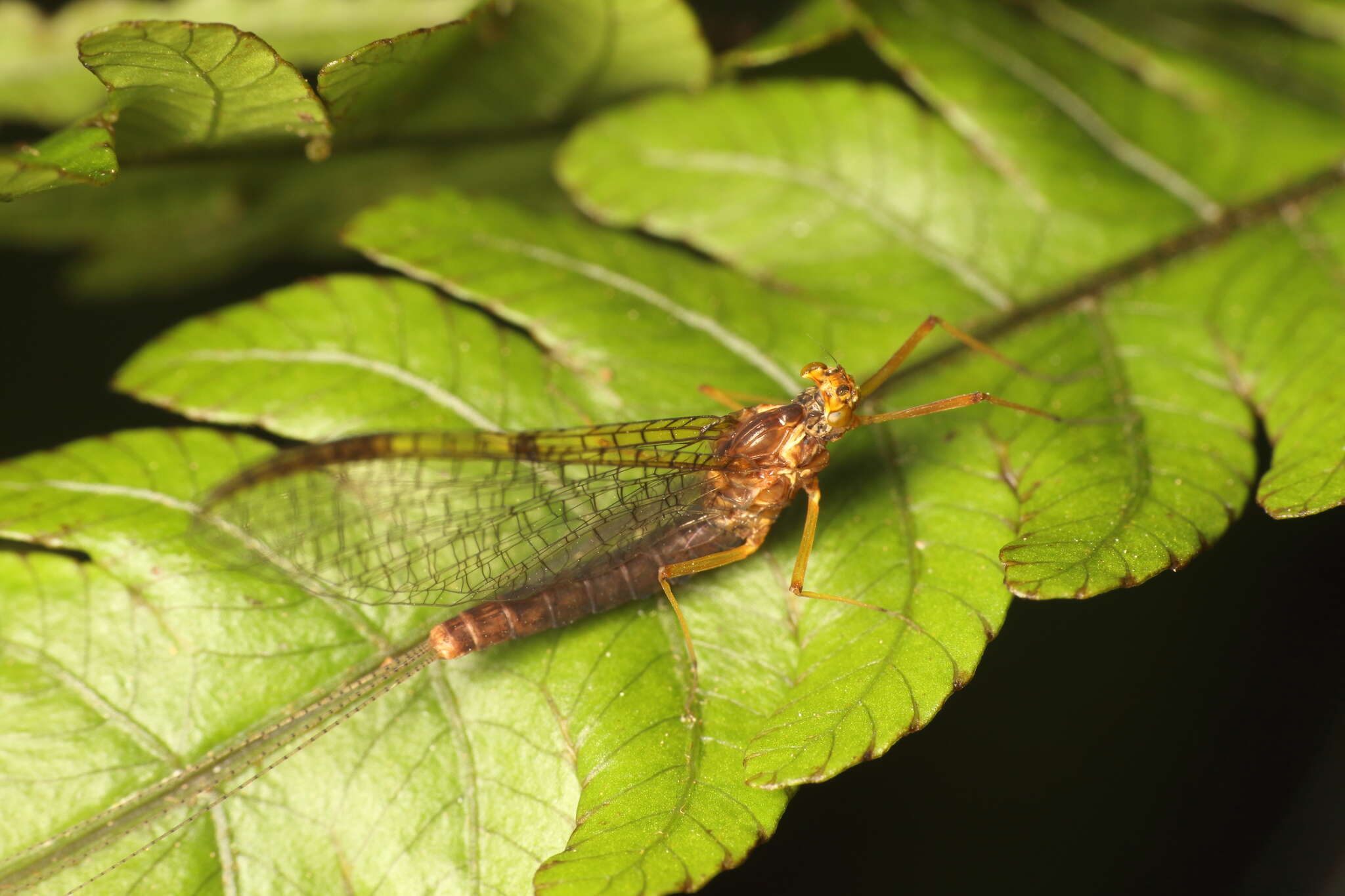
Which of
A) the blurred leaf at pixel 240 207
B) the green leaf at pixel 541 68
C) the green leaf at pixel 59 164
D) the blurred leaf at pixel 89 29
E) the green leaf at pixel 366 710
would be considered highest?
the blurred leaf at pixel 89 29

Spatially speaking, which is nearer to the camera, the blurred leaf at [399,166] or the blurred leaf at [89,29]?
the blurred leaf at [399,166]

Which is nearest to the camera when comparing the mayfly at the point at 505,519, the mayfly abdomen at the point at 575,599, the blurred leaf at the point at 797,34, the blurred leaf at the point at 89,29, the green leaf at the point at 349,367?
the mayfly at the point at 505,519

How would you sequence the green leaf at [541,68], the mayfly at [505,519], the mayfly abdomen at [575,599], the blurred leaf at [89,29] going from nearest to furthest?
the mayfly at [505,519], the mayfly abdomen at [575,599], the green leaf at [541,68], the blurred leaf at [89,29]

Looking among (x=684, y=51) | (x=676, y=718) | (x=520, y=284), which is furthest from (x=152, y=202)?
(x=676, y=718)

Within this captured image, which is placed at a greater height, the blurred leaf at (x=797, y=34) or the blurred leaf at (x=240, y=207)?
the blurred leaf at (x=240, y=207)

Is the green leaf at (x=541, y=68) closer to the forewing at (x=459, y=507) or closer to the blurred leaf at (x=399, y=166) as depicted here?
the blurred leaf at (x=399, y=166)

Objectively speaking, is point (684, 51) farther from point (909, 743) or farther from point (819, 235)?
point (909, 743)

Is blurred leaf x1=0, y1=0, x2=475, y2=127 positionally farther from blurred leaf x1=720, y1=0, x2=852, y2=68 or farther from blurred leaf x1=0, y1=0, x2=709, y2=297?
blurred leaf x1=720, y1=0, x2=852, y2=68

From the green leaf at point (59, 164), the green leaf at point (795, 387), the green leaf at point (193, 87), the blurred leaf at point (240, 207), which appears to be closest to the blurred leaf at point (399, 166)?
the blurred leaf at point (240, 207)
